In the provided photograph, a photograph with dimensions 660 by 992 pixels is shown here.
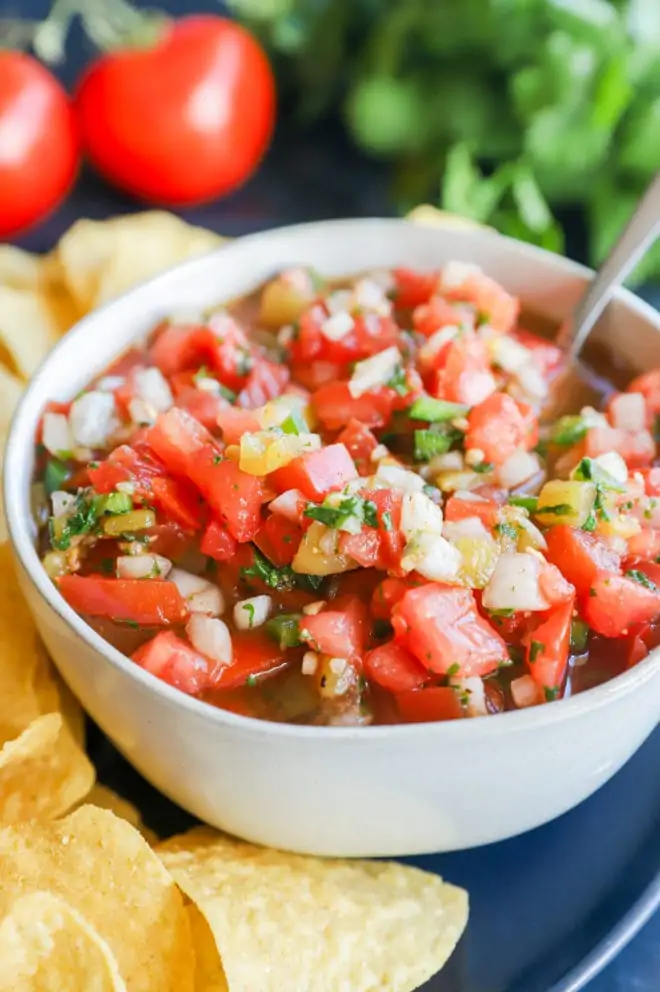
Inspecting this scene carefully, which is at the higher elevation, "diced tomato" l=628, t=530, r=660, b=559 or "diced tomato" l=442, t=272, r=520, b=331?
"diced tomato" l=628, t=530, r=660, b=559

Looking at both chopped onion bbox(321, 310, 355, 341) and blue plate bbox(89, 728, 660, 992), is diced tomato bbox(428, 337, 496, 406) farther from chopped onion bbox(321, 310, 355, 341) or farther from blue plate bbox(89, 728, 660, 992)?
blue plate bbox(89, 728, 660, 992)

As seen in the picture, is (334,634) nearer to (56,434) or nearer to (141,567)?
(141,567)

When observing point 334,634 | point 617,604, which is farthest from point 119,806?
point 617,604

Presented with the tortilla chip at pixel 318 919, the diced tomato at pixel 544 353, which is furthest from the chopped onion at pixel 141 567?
the diced tomato at pixel 544 353

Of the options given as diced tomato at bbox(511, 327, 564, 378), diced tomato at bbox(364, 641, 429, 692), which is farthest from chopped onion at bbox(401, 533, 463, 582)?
diced tomato at bbox(511, 327, 564, 378)

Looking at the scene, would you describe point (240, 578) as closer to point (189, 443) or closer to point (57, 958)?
point (189, 443)

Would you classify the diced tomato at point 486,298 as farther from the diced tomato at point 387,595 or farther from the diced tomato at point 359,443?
Answer: the diced tomato at point 387,595
